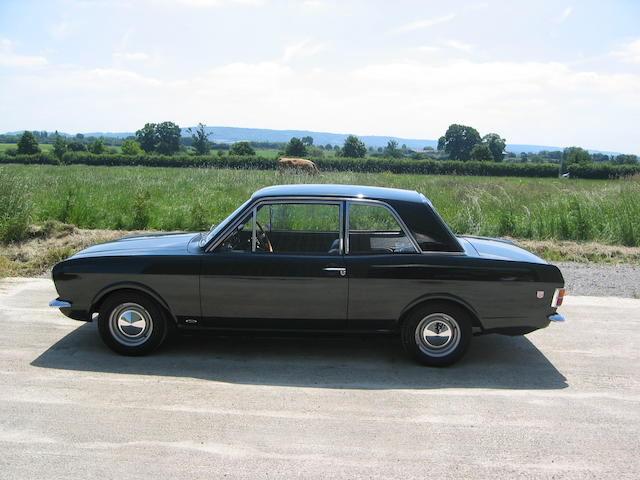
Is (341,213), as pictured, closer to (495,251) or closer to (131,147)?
(495,251)

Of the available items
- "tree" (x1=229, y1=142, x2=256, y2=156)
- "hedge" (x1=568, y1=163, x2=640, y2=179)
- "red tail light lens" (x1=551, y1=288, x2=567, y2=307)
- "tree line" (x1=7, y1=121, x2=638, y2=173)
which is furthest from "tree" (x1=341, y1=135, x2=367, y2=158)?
"red tail light lens" (x1=551, y1=288, x2=567, y2=307)

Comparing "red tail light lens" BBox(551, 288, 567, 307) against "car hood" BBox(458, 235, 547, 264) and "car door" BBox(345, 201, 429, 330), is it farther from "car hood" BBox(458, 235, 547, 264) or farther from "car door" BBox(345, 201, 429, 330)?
"car door" BBox(345, 201, 429, 330)

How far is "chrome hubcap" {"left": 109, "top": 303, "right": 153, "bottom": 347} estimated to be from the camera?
552 cm

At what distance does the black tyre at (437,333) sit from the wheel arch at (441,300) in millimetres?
29

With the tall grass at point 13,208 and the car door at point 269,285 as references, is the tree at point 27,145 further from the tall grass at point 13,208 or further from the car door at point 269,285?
the car door at point 269,285

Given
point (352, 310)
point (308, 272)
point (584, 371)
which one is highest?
point (308, 272)

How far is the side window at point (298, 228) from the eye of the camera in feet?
18.4

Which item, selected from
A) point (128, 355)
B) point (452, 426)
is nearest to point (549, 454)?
point (452, 426)

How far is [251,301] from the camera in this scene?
17.6 ft

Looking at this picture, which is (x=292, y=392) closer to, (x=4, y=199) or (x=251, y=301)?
(x=251, y=301)

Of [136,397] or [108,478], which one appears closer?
[108,478]

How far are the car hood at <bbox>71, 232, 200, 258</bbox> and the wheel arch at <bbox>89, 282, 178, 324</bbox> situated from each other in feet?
1.07

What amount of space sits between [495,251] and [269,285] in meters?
2.28

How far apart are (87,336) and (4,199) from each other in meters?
6.96
